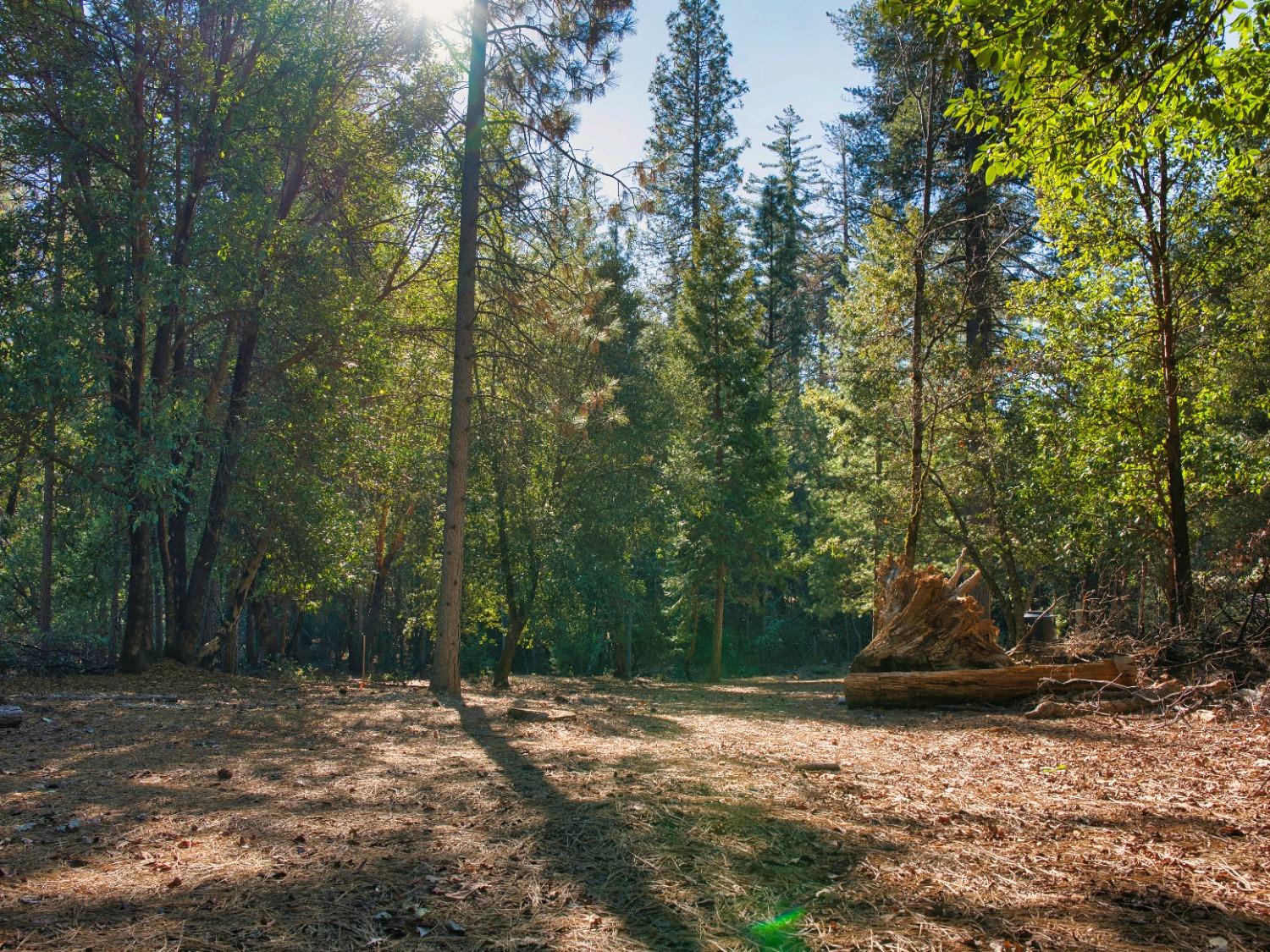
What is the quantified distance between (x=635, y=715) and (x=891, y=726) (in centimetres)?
285

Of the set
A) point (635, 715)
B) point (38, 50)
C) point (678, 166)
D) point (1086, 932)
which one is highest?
point (678, 166)

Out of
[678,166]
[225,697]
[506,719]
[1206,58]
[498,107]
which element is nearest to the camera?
[1206,58]

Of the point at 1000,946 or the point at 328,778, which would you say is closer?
the point at 1000,946

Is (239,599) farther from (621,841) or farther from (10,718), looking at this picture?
(621,841)

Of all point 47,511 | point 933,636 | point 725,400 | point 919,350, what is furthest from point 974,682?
point 47,511

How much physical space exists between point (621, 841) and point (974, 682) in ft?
22.2

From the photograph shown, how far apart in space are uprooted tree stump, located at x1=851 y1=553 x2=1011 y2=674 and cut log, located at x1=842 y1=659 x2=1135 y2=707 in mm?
372

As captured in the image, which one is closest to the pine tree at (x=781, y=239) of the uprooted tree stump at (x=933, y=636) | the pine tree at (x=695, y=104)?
the pine tree at (x=695, y=104)

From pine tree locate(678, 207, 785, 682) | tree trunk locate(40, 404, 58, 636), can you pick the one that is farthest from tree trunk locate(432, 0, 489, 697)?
pine tree locate(678, 207, 785, 682)

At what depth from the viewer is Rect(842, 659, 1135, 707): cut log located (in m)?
8.34

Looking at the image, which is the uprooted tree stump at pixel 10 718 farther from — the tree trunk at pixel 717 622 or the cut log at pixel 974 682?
the tree trunk at pixel 717 622

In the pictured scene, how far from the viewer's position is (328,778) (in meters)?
4.56

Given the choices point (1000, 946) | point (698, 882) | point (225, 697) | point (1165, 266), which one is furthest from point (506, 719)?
point (1165, 266)

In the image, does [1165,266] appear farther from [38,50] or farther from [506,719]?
[38,50]
